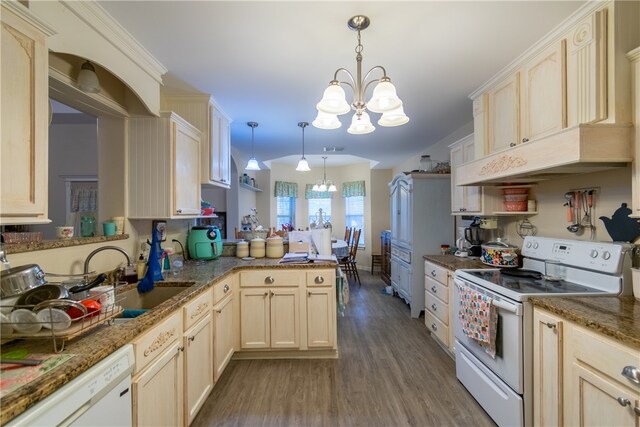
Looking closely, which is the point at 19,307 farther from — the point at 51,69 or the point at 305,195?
the point at 305,195

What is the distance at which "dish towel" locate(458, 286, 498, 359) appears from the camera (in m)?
1.72

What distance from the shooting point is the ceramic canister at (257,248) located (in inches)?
113

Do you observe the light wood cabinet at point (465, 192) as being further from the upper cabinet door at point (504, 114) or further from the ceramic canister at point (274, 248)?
the ceramic canister at point (274, 248)

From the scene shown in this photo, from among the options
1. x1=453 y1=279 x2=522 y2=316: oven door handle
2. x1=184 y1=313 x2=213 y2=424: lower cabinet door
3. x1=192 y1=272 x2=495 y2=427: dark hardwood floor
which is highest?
x1=453 y1=279 x2=522 y2=316: oven door handle

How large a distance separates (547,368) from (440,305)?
4.15ft

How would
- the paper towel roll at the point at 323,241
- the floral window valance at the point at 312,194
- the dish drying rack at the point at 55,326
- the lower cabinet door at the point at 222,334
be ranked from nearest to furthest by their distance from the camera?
the dish drying rack at the point at 55,326 < the lower cabinet door at the point at 222,334 < the paper towel roll at the point at 323,241 < the floral window valance at the point at 312,194

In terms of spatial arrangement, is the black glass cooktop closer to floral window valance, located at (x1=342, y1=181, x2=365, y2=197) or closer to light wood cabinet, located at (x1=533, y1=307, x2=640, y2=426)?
light wood cabinet, located at (x1=533, y1=307, x2=640, y2=426)

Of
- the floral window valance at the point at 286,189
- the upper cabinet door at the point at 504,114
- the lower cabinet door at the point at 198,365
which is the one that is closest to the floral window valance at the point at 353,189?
the floral window valance at the point at 286,189

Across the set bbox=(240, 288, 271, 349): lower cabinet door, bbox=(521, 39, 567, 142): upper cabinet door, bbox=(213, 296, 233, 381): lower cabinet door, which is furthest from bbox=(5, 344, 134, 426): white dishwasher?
bbox=(521, 39, 567, 142): upper cabinet door

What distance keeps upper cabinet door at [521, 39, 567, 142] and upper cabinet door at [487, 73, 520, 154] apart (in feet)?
0.19

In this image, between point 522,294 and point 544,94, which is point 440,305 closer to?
point 522,294

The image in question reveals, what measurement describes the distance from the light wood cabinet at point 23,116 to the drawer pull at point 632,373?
91.2 inches

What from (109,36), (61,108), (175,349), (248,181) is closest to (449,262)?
(175,349)

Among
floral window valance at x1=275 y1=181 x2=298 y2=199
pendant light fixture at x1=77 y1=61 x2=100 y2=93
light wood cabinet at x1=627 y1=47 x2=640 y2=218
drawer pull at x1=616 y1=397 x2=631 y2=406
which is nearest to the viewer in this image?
drawer pull at x1=616 y1=397 x2=631 y2=406
